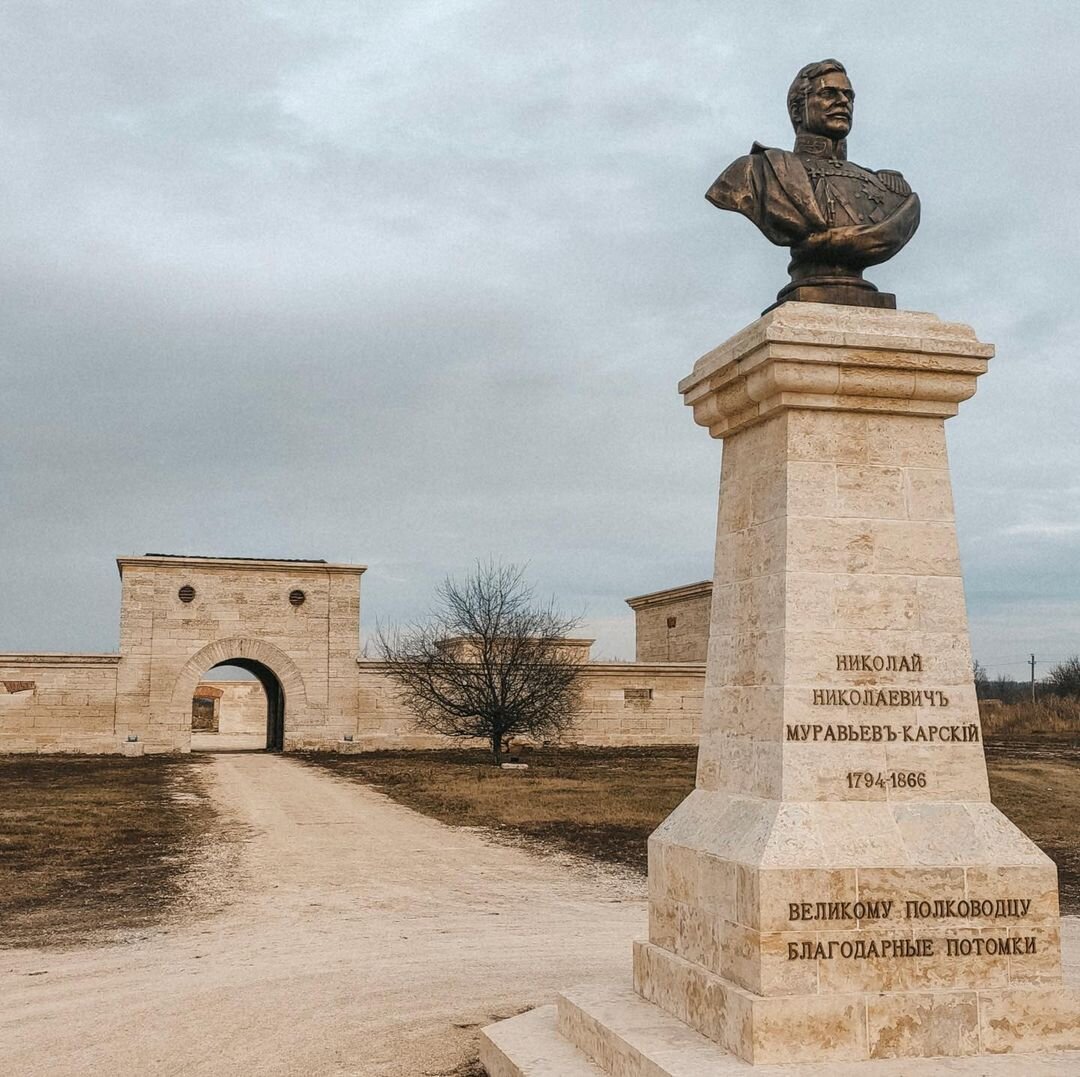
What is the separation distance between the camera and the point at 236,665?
32656mm

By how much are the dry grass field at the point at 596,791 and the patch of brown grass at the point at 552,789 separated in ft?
0.05

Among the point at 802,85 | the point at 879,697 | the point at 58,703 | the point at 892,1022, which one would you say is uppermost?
the point at 802,85

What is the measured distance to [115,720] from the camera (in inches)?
1165

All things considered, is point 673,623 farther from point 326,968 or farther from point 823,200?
point 823,200

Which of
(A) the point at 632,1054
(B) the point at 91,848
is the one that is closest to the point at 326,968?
(A) the point at 632,1054

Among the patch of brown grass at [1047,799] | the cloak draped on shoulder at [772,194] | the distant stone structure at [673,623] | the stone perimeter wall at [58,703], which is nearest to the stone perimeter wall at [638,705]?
the distant stone structure at [673,623]

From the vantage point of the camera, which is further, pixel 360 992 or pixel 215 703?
pixel 215 703

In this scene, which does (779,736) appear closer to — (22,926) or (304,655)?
(22,926)

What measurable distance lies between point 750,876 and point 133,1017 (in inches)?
147

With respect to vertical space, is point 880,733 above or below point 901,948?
above

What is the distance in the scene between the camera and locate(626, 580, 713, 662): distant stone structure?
36.3 meters

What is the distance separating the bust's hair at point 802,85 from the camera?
562 centimetres

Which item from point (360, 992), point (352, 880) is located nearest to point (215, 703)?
point (352, 880)

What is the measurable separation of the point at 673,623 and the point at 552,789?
18870mm
